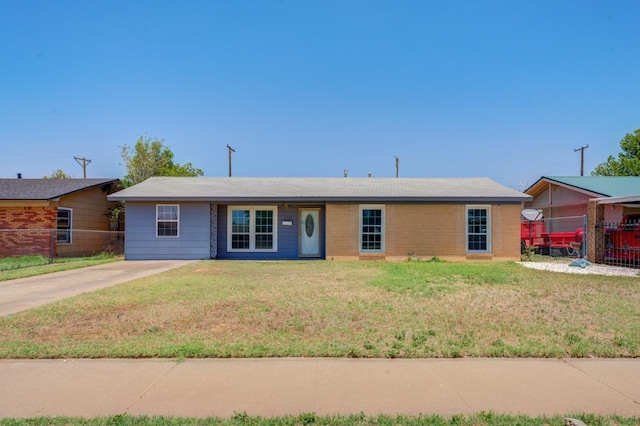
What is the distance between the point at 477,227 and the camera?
18.4m

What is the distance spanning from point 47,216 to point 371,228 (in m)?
14.3

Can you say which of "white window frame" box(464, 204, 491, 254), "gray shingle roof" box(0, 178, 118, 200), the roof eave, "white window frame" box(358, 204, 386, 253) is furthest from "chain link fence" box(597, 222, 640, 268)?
"gray shingle roof" box(0, 178, 118, 200)

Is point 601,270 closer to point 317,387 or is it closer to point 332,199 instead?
point 332,199

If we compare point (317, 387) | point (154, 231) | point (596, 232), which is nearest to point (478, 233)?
point (596, 232)

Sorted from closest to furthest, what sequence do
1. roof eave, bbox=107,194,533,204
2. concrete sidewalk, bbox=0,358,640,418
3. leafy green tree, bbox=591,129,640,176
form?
concrete sidewalk, bbox=0,358,640,418 → roof eave, bbox=107,194,533,204 → leafy green tree, bbox=591,129,640,176

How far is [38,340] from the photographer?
233 inches

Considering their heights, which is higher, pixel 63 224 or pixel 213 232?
pixel 63 224

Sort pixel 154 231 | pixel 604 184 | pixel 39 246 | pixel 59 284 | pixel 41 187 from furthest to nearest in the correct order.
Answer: pixel 604 184 < pixel 41 187 < pixel 39 246 < pixel 154 231 < pixel 59 284

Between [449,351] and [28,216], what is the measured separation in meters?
20.4

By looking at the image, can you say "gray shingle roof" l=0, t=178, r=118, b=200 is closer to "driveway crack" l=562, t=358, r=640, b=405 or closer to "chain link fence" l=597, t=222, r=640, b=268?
"driveway crack" l=562, t=358, r=640, b=405

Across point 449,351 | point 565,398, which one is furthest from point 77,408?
point 565,398

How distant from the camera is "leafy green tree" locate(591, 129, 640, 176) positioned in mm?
39312

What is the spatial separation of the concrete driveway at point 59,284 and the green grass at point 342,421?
5169mm

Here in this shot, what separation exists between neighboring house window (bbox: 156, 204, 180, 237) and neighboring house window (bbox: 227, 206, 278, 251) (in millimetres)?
2213
